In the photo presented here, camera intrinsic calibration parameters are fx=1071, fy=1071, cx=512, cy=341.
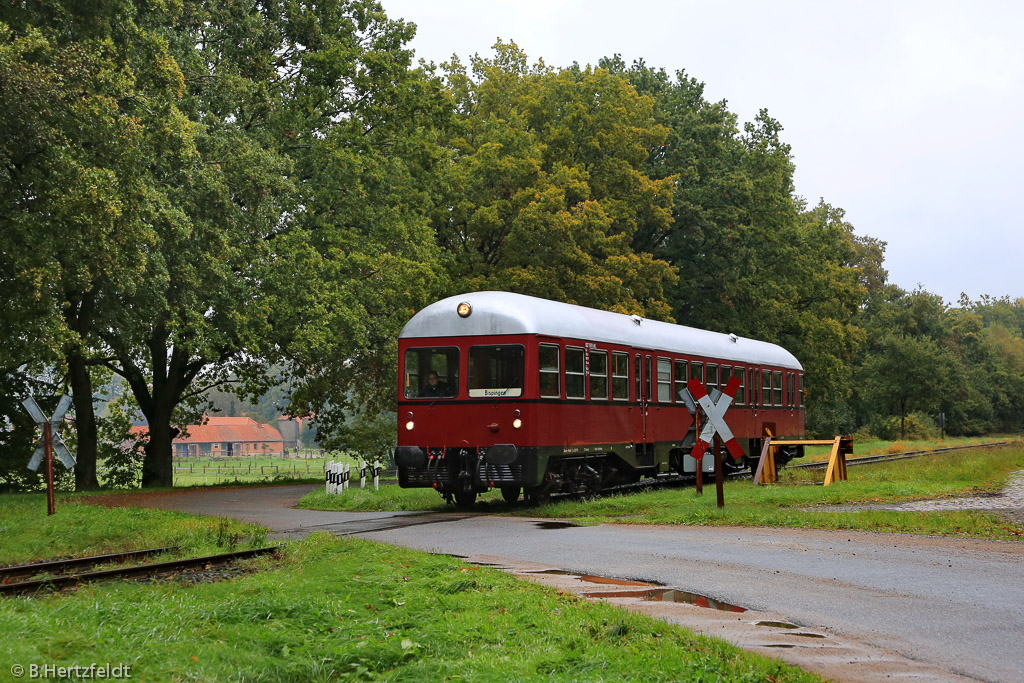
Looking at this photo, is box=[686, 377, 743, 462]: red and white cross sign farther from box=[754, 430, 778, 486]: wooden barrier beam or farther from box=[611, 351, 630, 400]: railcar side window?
box=[754, 430, 778, 486]: wooden barrier beam

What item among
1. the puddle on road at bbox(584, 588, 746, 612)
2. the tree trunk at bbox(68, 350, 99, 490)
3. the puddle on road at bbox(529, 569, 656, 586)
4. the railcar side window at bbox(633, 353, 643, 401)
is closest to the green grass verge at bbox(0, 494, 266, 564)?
the puddle on road at bbox(529, 569, 656, 586)

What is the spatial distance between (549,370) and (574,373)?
101 cm

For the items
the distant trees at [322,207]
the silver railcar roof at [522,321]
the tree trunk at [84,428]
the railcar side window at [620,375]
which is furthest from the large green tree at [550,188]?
the railcar side window at [620,375]

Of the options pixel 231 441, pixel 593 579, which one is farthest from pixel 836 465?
pixel 231 441

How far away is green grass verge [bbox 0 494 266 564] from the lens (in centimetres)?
1476

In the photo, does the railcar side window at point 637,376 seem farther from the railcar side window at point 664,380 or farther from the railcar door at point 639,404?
the railcar side window at point 664,380

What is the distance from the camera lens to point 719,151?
170 ft

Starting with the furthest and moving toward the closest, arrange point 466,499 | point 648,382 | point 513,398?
point 648,382 → point 466,499 → point 513,398

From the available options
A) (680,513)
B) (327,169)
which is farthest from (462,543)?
(327,169)

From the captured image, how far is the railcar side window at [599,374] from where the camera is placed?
2162cm

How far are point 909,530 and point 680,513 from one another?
4.04 m

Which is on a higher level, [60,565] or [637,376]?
[637,376]

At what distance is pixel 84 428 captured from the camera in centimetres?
3130

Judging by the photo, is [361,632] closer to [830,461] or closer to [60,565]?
[60,565]
